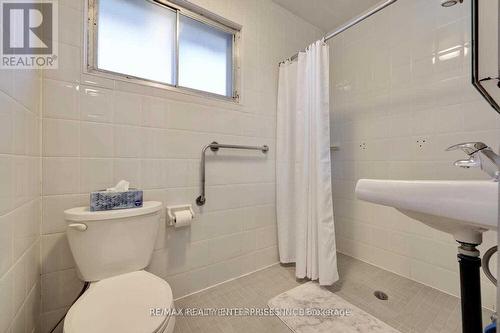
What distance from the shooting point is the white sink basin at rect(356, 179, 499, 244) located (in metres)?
0.46

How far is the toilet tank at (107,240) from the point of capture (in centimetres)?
92

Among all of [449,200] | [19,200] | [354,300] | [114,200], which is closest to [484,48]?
[449,200]

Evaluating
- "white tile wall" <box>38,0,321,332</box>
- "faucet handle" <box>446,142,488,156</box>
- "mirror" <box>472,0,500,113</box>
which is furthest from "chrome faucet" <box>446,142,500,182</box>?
"white tile wall" <box>38,0,321,332</box>

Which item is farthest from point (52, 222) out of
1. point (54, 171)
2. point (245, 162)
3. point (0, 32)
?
point (245, 162)

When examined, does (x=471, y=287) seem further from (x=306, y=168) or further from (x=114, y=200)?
(x=114, y=200)

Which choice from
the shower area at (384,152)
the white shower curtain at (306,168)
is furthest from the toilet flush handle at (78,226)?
the white shower curtain at (306,168)

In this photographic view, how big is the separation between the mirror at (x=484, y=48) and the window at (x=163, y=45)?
1306 millimetres

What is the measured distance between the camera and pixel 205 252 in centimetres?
150

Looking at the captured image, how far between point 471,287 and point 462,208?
39cm

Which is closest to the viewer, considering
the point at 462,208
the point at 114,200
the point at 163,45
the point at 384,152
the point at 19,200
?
the point at 462,208

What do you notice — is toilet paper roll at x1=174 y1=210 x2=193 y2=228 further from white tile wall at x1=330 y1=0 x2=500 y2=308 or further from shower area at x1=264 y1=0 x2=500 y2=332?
white tile wall at x1=330 y1=0 x2=500 y2=308

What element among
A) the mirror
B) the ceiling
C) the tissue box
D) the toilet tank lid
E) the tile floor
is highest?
the ceiling

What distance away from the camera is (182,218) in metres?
1.28

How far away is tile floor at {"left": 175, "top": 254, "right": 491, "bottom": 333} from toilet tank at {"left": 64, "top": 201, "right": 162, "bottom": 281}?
0.51 m
